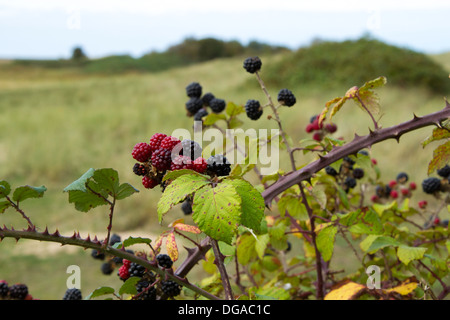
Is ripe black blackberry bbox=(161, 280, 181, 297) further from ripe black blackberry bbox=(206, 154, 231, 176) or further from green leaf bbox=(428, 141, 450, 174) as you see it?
green leaf bbox=(428, 141, 450, 174)

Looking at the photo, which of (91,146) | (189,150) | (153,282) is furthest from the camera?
(91,146)

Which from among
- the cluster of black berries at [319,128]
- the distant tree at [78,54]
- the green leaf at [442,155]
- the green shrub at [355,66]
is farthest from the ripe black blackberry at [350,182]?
the distant tree at [78,54]

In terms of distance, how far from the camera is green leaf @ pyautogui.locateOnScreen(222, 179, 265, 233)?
0.58m

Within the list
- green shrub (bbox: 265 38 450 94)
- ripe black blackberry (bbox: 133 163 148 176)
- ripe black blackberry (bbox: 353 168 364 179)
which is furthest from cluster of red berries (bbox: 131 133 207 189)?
green shrub (bbox: 265 38 450 94)

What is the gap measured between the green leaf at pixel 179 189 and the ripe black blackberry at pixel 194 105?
643 millimetres

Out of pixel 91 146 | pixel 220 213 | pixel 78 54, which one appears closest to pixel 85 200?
pixel 220 213

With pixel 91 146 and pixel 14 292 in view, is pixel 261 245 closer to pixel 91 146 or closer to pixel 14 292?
pixel 14 292

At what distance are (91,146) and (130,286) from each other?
692 centimetres

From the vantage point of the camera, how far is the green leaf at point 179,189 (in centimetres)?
54

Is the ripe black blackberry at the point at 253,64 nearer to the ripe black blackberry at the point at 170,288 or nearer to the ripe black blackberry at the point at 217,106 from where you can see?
the ripe black blackberry at the point at 217,106

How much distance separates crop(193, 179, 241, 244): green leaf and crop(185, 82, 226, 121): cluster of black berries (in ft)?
2.01

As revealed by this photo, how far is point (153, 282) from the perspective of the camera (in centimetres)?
75
